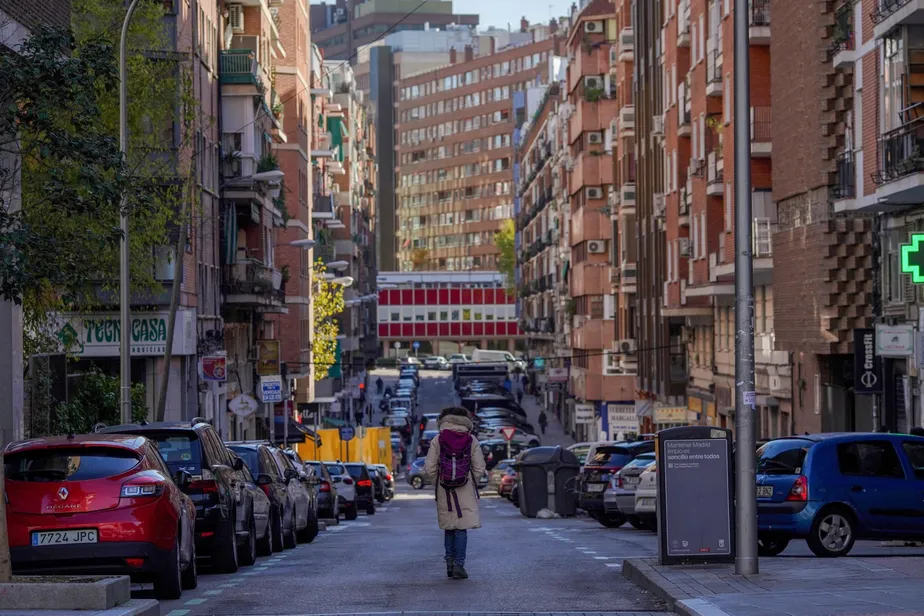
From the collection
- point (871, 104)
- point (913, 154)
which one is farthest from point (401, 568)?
point (871, 104)

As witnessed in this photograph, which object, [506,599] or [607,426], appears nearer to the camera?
[506,599]

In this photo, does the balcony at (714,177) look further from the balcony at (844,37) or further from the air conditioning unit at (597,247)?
the air conditioning unit at (597,247)

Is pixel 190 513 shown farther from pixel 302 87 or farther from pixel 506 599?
pixel 302 87

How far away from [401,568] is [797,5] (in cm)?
2340

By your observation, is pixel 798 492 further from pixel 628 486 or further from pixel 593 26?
pixel 593 26

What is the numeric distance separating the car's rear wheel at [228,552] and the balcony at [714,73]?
3267 centimetres

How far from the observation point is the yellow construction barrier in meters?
71.6

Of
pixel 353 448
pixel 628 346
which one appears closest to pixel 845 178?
pixel 628 346

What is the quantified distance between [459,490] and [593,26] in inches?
2740

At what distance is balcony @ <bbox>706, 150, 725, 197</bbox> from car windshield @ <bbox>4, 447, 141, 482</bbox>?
36.4m

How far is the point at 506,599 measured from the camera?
1507 centimetres

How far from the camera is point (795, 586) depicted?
48.5 ft

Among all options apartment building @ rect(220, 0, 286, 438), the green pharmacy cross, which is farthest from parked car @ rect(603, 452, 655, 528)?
apartment building @ rect(220, 0, 286, 438)

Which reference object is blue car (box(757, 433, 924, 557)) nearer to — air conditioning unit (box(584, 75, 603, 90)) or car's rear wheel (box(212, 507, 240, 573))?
car's rear wheel (box(212, 507, 240, 573))
